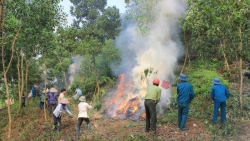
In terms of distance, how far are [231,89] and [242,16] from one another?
5758 millimetres

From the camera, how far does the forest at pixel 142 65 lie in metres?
8.97

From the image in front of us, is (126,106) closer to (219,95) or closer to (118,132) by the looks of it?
(118,132)

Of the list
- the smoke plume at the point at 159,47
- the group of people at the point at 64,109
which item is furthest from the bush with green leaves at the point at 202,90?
the group of people at the point at 64,109

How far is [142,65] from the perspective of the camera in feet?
50.6

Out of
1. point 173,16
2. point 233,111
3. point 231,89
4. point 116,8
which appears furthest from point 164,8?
point 116,8

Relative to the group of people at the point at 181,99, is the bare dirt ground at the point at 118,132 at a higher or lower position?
lower

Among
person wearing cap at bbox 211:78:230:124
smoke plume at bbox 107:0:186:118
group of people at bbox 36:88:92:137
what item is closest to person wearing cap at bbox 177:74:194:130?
person wearing cap at bbox 211:78:230:124

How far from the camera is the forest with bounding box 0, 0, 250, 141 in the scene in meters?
8.97

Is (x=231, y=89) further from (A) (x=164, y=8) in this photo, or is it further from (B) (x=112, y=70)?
(B) (x=112, y=70)

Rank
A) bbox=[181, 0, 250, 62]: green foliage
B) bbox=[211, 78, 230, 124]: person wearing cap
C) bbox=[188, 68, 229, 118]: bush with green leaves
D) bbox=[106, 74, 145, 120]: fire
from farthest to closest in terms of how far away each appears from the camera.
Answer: bbox=[106, 74, 145, 120]: fire → bbox=[188, 68, 229, 118]: bush with green leaves → bbox=[181, 0, 250, 62]: green foliage → bbox=[211, 78, 230, 124]: person wearing cap

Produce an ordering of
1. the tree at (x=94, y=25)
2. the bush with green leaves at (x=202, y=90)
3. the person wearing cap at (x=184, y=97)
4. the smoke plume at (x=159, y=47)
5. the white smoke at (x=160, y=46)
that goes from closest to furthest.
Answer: the person wearing cap at (x=184, y=97), the bush with green leaves at (x=202, y=90), the smoke plume at (x=159, y=47), the white smoke at (x=160, y=46), the tree at (x=94, y=25)

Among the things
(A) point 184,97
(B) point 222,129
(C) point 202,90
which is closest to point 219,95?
(B) point 222,129

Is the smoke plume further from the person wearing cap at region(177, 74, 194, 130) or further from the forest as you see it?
the person wearing cap at region(177, 74, 194, 130)

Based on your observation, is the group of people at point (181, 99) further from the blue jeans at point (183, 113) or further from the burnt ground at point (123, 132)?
the burnt ground at point (123, 132)
